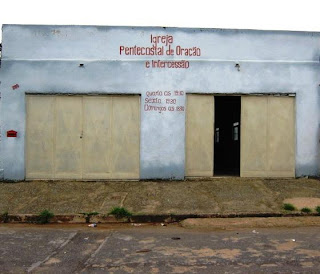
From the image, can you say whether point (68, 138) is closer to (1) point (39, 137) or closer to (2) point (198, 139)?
(1) point (39, 137)

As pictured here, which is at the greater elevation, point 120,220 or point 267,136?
point 267,136

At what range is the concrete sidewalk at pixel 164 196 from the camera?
26.0 feet

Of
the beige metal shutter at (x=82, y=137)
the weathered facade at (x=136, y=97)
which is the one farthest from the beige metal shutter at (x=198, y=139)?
the beige metal shutter at (x=82, y=137)

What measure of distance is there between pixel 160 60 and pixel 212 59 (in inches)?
55.9

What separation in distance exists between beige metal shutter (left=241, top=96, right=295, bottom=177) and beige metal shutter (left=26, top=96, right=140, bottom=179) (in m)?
3.01

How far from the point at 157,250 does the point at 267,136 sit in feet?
20.0

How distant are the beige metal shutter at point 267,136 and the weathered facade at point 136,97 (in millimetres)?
38

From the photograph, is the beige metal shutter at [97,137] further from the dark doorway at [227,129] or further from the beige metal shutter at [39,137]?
the dark doorway at [227,129]

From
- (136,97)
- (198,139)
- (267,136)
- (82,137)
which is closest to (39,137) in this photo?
(82,137)

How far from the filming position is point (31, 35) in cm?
1022

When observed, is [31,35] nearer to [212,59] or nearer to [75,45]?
[75,45]

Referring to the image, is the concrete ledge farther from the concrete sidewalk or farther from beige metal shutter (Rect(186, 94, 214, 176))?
beige metal shutter (Rect(186, 94, 214, 176))

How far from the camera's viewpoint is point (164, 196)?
8.70 m

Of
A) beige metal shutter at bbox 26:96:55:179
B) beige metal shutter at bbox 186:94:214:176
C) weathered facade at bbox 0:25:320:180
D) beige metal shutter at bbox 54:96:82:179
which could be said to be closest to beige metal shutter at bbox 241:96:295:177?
weathered facade at bbox 0:25:320:180
